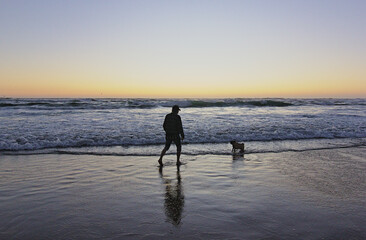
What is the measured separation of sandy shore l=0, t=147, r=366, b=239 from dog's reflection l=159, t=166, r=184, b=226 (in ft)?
0.05

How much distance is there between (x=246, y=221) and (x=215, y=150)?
641 cm

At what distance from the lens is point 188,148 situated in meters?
10.9

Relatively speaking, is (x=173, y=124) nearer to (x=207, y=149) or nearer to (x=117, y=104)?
(x=207, y=149)

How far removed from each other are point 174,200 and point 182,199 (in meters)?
0.16

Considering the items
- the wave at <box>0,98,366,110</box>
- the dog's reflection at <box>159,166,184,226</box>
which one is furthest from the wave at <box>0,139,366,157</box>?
the wave at <box>0,98,366,110</box>

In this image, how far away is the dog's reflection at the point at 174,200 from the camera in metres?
4.18

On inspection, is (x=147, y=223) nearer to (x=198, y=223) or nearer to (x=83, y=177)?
(x=198, y=223)

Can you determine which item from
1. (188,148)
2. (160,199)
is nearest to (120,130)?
(188,148)

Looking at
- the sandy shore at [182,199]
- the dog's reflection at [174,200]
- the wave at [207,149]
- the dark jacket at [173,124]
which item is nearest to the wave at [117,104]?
the wave at [207,149]

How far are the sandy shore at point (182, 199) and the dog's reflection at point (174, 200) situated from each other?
16mm

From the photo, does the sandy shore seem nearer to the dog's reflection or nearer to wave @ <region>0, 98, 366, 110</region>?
the dog's reflection

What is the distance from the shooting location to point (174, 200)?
4.96 m

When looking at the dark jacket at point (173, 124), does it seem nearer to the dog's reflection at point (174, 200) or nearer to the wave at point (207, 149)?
the wave at point (207, 149)

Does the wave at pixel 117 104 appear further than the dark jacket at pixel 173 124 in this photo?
Yes
